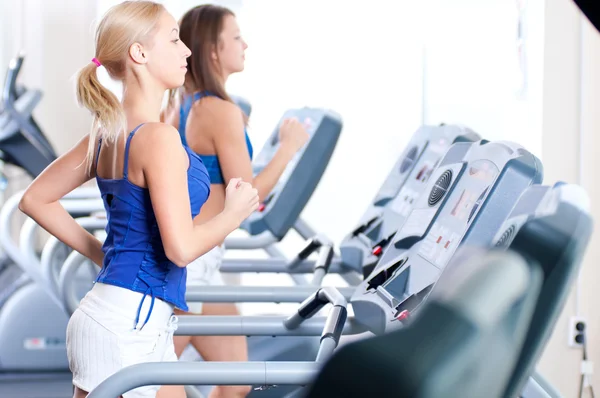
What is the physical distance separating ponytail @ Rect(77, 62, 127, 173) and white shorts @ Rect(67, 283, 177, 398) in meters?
0.30

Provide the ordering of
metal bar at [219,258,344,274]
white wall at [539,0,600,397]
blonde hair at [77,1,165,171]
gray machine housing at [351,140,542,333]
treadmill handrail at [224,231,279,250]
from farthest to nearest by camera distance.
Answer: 1. treadmill handrail at [224,231,279,250]
2. metal bar at [219,258,344,274]
3. white wall at [539,0,600,397]
4. blonde hair at [77,1,165,171]
5. gray machine housing at [351,140,542,333]

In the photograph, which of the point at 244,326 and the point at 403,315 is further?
the point at 244,326

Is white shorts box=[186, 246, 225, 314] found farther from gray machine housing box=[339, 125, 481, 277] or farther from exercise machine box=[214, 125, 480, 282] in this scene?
gray machine housing box=[339, 125, 481, 277]

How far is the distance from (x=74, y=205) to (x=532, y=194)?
3.37 m

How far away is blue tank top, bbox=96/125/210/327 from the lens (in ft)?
5.59

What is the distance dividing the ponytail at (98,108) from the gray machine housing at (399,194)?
96 centimetres

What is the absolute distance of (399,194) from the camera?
2.67 meters

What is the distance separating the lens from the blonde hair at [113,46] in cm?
177

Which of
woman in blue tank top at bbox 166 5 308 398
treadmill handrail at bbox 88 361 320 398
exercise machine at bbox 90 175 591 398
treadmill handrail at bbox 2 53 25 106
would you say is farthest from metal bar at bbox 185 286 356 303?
treadmill handrail at bbox 2 53 25 106

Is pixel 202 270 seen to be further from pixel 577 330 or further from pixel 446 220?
pixel 577 330

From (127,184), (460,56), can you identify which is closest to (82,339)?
(127,184)

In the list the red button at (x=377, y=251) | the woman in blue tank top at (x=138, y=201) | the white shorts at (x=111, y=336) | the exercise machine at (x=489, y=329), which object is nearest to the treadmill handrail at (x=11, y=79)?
the red button at (x=377, y=251)

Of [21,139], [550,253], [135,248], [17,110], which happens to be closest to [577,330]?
[135,248]

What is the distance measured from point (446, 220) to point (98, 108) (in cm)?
76
